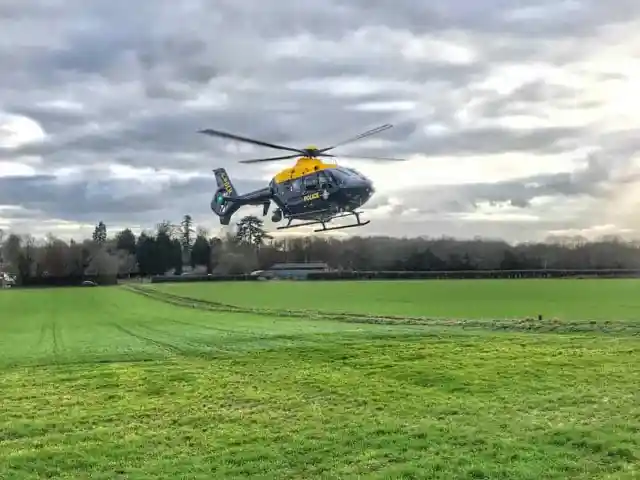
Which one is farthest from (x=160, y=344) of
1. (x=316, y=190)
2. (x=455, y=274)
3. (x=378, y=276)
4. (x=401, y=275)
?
(x=455, y=274)

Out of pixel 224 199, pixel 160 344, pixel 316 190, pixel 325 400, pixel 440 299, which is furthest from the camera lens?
pixel 440 299

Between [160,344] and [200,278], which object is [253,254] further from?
[160,344]

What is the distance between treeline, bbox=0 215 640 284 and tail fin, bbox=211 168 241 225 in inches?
706

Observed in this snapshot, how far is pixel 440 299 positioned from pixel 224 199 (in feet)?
111

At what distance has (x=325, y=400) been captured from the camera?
18297 millimetres

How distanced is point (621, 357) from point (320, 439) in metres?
13.3

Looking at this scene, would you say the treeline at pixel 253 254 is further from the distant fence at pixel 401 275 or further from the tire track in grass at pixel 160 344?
the tire track in grass at pixel 160 344

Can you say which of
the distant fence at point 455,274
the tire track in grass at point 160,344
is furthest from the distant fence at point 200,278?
the tire track in grass at point 160,344

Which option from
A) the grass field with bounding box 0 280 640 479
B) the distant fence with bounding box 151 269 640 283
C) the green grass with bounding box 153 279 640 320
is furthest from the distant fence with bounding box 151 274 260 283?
the grass field with bounding box 0 280 640 479

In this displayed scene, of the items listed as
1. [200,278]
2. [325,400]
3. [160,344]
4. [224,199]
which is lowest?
[325,400]

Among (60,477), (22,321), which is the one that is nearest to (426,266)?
(22,321)

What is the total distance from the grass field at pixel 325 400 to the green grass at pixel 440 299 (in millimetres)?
6136

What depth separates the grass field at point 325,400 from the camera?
43.0 feet

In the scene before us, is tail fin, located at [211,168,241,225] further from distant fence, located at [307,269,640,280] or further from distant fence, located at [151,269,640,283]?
distant fence, located at [307,269,640,280]
